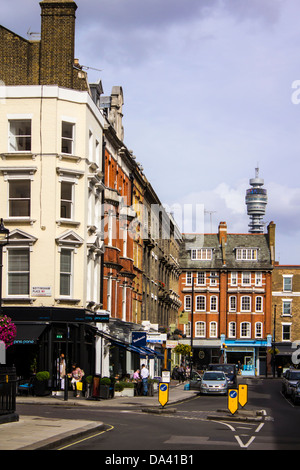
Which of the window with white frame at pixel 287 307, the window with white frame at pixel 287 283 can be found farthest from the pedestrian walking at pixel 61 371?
the window with white frame at pixel 287 283

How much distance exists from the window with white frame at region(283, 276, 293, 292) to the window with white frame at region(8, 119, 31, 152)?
2844 inches

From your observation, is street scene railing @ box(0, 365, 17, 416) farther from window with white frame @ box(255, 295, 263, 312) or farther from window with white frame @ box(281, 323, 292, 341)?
window with white frame @ box(281, 323, 292, 341)

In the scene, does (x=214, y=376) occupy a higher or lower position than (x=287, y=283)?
lower

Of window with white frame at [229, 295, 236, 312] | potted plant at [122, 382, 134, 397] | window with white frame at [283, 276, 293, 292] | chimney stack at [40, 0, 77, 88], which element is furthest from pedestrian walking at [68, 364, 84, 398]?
window with white frame at [283, 276, 293, 292]

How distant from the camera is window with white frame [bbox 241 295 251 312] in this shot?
10275 cm

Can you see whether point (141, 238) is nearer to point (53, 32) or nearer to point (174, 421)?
point (53, 32)

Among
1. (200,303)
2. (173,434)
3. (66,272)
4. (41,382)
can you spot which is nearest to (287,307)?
(200,303)

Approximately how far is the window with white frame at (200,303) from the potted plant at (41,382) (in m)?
68.3

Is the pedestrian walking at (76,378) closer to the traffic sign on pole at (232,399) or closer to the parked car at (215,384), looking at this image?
the parked car at (215,384)

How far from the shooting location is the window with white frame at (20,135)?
4041cm

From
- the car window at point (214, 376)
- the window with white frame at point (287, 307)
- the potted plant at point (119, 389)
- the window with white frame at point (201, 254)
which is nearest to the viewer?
the potted plant at point (119, 389)

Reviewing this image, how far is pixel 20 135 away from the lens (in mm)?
40375

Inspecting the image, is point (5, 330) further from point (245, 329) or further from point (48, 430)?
point (245, 329)

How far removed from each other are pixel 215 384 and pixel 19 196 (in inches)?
659
